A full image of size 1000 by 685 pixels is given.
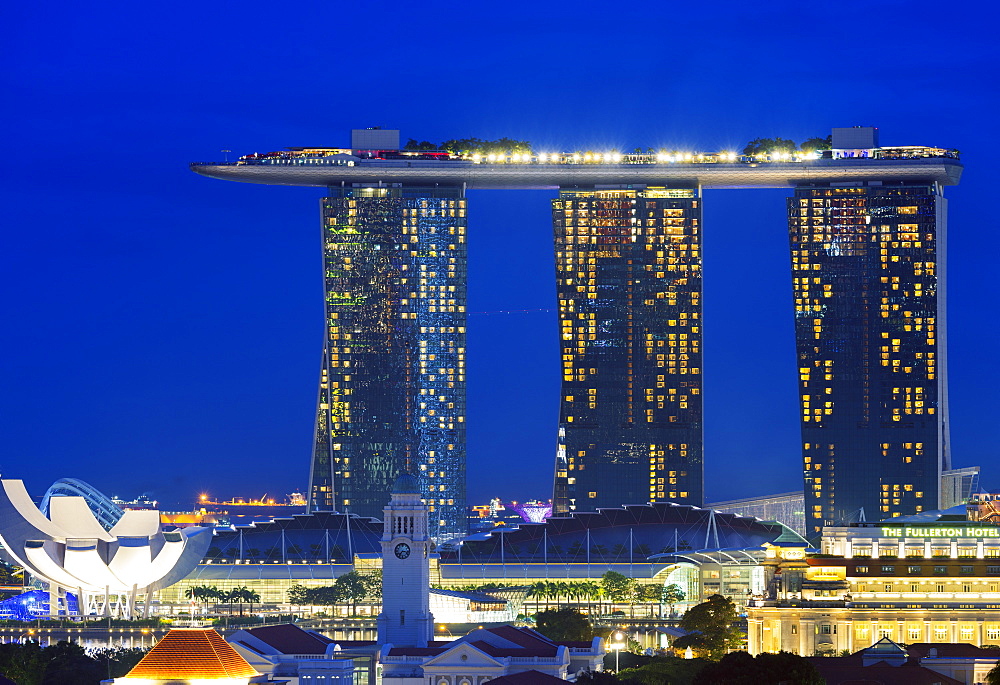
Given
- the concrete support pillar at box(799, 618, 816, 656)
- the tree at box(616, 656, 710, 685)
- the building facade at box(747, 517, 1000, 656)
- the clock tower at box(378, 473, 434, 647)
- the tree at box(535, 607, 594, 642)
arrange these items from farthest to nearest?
the tree at box(535, 607, 594, 642)
the building facade at box(747, 517, 1000, 656)
the concrete support pillar at box(799, 618, 816, 656)
the clock tower at box(378, 473, 434, 647)
the tree at box(616, 656, 710, 685)

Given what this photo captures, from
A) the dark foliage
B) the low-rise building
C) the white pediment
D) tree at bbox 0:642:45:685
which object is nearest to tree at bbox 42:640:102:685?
the dark foliage

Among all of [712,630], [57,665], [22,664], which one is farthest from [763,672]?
[712,630]

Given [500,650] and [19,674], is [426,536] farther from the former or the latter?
[19,674]

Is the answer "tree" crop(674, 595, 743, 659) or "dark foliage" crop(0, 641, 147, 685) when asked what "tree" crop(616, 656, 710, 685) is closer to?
"tree" crop(674, 595, 743, 659)

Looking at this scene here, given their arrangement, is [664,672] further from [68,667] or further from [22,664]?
[22,664]

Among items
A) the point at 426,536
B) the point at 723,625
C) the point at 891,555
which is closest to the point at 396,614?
the point at 426,536

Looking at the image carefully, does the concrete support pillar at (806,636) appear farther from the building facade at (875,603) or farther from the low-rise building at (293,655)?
the low-rise building at (293,655)

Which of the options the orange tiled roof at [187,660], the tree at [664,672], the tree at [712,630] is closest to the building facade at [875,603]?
the tree at [712,630]
